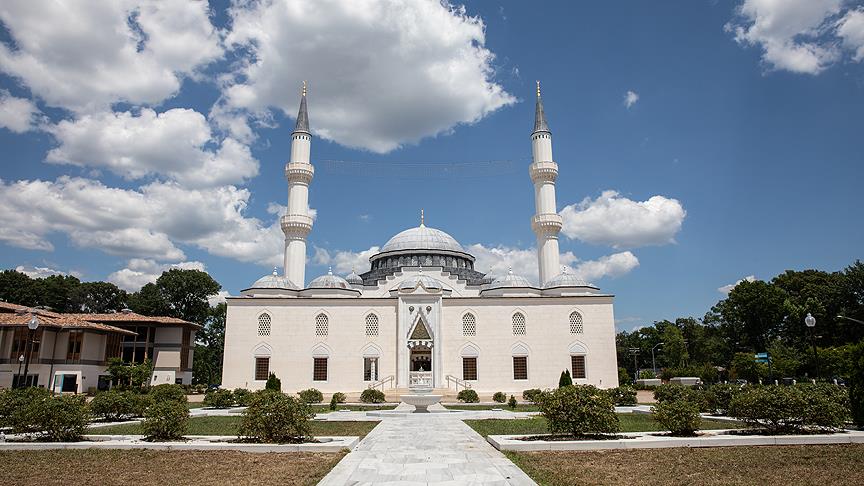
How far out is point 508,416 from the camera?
18.5m

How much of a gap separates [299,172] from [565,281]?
1878 cm

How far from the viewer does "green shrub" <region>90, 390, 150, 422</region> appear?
1614 centimetres

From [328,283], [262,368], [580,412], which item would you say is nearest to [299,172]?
[328,283]

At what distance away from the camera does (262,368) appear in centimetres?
3384

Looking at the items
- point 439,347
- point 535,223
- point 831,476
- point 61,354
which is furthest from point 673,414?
point 61,354

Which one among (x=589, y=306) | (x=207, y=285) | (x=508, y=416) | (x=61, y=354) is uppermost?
(x=207, y=285)

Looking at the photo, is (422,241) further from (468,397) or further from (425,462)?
(425,462)

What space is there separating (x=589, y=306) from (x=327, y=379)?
16.2 m

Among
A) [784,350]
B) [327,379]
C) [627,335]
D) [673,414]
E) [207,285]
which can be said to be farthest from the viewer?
[627,335]

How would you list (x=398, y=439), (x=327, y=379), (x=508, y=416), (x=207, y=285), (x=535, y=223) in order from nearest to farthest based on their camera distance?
(x=398, y=439)
(x=508, y=416)
(x=327, y=379)
(x=535, y=223)
(x=207, y=285)

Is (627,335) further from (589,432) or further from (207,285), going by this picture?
(589,432)

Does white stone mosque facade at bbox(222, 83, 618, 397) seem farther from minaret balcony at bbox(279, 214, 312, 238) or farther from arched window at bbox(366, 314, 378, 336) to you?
minaret balcony at bbox(279, 214, 312, 238)

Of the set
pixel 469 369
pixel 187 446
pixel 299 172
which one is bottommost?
pixel 187 446

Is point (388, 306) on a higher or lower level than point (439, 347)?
higher
